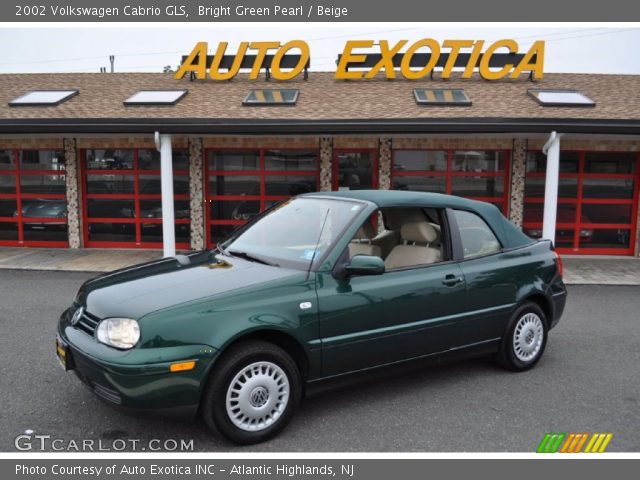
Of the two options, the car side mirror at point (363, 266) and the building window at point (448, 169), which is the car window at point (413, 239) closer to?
the car side mirror at point (363, 266)

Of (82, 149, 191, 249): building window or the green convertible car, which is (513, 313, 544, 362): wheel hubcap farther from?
(82, 149, 191, 249): building window

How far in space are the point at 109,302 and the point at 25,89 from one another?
13.2m

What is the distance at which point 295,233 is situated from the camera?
443cm

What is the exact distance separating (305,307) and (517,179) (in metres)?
10.4

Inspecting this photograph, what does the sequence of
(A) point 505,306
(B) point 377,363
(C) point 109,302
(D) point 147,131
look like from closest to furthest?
(C) point 109,302 → (B) point 377,363 → (A) point 505,306 → (D) point 147,131

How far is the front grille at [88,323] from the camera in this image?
3.68 m

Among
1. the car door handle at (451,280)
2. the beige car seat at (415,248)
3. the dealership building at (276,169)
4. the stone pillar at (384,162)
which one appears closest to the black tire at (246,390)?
the beige car seat at (415,248)

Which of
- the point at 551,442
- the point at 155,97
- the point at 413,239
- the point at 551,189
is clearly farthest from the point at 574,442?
the point at 155,97

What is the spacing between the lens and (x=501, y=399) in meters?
4.47

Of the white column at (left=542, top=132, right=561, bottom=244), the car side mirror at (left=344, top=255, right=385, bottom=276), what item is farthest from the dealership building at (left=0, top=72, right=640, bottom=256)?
the car side mirror at (left=344, top=255, right=385, bottom=276)

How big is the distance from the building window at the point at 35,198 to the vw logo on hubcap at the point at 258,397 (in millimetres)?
11271

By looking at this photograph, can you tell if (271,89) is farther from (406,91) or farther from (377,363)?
(377,363)

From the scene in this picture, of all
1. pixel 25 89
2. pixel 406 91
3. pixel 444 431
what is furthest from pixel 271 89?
pixel 444 431

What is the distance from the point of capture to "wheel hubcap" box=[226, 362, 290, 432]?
3586mm
